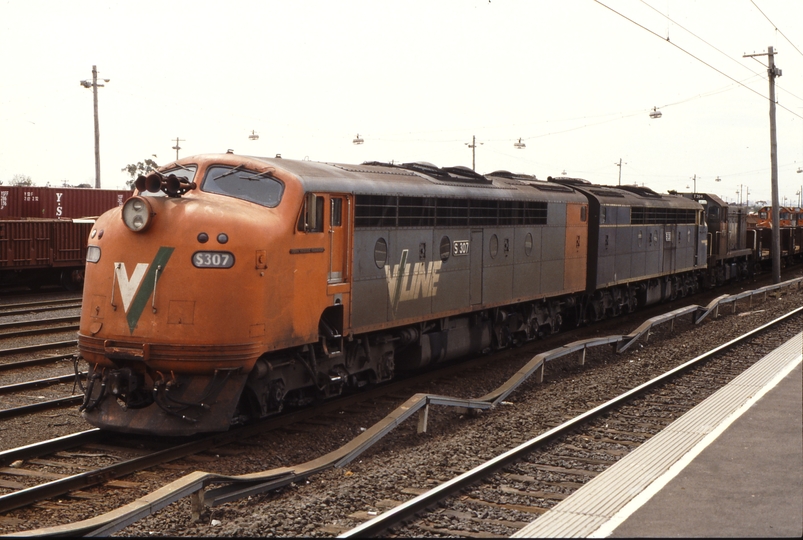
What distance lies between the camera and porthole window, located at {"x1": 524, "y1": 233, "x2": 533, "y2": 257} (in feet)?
58.2

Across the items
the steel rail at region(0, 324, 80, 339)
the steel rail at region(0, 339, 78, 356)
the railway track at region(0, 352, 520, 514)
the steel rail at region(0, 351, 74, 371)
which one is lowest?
the railway track at region(0, 352, 520, 514)

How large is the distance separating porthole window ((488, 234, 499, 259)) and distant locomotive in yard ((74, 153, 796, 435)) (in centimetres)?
4

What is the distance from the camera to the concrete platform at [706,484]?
6793 mm

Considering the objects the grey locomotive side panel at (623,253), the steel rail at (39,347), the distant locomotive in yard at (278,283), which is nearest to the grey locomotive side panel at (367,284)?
the distant locomotive in yard at (278,283)

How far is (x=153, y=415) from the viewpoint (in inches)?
401

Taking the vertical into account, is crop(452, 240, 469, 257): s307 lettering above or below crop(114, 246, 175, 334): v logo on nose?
above

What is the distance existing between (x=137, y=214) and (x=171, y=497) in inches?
159

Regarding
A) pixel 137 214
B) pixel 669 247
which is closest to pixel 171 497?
pixel 137 214

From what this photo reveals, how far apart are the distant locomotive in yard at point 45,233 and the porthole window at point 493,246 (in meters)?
18.5

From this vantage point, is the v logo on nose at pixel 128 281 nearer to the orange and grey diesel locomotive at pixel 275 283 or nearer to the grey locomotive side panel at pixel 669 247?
the orange and grey diesel locomotive at pixel 275 283

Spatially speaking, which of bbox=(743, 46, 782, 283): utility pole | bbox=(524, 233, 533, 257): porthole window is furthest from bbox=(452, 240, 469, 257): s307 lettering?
bbox=(743, 46, 782, 283): utility pole

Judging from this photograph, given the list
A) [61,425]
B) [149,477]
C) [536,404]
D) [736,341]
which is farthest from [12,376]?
[736,341]

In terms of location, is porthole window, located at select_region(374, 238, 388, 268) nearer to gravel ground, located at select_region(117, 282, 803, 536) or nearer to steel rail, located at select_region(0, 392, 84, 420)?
gravel ground, located at select_region(117, 282, 803, 536)

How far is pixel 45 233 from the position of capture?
2905cm
